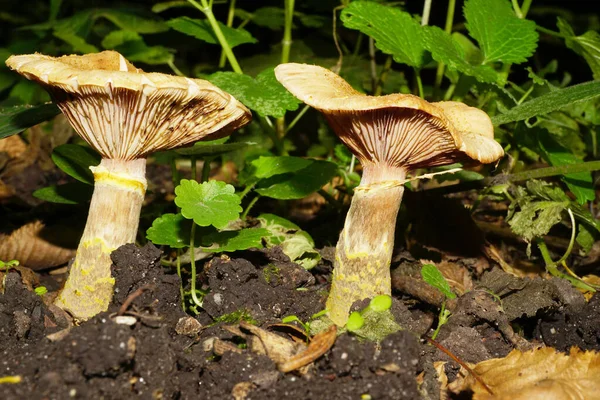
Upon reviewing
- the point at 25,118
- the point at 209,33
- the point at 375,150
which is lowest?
the point at 25,118

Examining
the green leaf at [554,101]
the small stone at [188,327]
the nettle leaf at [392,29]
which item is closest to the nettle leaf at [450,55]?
the nettle leaf at [392,29]

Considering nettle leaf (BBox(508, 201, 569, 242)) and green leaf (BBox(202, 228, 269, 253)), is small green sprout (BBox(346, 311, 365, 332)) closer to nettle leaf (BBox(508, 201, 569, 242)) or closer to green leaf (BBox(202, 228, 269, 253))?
green leaf (BBox(202, 228, 269, 253))

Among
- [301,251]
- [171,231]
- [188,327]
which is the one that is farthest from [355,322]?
[171,231]

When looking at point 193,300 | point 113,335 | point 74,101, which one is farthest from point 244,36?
point 113,335

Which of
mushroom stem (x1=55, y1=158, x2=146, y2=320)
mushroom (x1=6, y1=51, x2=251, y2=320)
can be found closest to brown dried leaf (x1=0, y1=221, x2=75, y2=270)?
mushroom (x1=6, y1=51, x2=251, y2=320)

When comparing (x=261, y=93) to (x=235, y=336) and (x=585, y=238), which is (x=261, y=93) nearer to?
(x=235, y=336)

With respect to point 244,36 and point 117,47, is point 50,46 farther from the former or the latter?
point 244,36

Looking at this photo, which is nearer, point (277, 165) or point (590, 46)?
point (277, 165)
